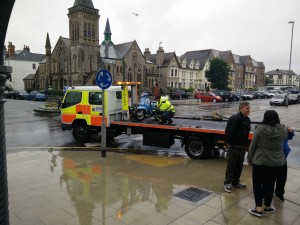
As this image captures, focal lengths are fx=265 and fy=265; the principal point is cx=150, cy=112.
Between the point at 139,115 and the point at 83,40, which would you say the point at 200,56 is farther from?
the point at 139,115

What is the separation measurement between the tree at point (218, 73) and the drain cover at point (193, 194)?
6627 centimetres

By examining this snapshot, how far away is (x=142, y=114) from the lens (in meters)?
12.3

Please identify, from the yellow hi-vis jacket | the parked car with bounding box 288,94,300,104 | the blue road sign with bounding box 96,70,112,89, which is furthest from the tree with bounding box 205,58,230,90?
the blue road sign with bounding box 96,70,112,89

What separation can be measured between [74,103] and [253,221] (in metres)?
8.74

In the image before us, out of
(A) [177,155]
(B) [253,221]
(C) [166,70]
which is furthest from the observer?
(C) [166,70]

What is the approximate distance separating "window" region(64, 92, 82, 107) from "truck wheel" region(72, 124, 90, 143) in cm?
101

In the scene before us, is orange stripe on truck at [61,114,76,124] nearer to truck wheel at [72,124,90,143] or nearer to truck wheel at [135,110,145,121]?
truck wheel at [72,124,90,143]

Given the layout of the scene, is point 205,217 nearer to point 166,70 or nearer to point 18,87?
point 166,70

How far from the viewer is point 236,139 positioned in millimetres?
5867

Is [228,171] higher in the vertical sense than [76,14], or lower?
lower

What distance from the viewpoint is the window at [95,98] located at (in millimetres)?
10922

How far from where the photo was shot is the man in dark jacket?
19.1 feet

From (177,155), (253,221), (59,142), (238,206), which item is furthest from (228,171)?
(59,142)

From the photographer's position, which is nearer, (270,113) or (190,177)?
(270,113)
